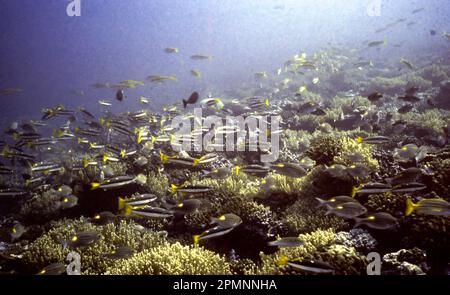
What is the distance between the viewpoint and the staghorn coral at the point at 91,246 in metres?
5.44

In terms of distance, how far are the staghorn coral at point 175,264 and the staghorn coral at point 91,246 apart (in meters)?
0.69

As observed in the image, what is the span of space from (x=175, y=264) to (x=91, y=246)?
2241 mm

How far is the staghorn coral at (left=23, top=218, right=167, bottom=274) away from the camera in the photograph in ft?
17.8

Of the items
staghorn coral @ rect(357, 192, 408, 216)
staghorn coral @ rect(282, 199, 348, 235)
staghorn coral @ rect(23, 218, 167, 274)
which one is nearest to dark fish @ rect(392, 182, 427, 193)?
staghorn coral @ rect(357, 192, 408, 216)

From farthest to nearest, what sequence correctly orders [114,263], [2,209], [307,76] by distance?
[307,76] → [2,209] → [114,263]

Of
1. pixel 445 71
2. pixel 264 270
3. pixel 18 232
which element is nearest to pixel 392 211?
pixel 264 270

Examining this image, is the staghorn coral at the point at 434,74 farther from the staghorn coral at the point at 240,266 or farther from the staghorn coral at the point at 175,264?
the staghorn coral at the point at 175,264

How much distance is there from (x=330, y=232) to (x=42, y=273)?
4860 millimetres

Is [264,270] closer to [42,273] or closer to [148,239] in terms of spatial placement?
[148,239]

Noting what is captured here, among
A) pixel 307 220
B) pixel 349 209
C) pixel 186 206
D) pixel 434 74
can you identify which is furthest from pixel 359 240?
pixel 434 74

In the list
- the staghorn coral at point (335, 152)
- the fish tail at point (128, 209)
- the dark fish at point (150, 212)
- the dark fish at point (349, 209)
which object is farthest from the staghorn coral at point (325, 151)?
the fish tail at point (128, 209)

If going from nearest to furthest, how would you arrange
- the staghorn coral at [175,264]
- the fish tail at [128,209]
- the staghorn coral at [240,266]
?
1. the staghorn coral at [175,264]
2. the fish tail at [128,209]
3. the staghorn coral at [240,266]

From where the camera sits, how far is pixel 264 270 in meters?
4.39

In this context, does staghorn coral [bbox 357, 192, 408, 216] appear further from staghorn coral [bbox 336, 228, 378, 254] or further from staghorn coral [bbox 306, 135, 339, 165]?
staghorn coral [bbox 306, 135, 339, 165]
